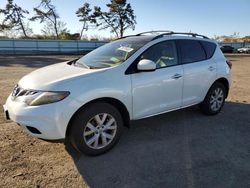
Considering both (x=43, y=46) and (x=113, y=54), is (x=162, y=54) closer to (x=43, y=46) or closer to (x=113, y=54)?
(x=113, y=54)

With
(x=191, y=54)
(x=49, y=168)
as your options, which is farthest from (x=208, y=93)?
(x=49, y=168)

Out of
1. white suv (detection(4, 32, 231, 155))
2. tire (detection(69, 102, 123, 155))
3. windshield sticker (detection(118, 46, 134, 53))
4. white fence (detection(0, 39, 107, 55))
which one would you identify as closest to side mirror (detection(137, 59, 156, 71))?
white suv (detection(4, 32, 231, 155))

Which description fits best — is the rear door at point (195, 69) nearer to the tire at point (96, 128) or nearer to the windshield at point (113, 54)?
the windshield at point (113, 54)

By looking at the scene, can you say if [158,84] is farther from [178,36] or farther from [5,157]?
[5,157]

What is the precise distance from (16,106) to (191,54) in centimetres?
322

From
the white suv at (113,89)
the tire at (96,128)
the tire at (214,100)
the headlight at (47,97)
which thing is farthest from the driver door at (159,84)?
the headlight at (47,97)

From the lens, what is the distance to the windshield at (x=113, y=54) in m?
4.22

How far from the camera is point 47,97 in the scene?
3.35 meters

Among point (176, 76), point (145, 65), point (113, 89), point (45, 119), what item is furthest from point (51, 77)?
point (176, 76)

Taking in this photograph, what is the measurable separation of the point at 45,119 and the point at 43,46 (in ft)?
115

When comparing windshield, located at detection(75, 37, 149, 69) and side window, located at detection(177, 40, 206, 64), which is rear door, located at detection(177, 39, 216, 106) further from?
windshield, located at detection(75, 37, 149, 69)

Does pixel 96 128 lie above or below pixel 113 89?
below

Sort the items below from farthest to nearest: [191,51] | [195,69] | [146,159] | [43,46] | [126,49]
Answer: [43,46]
[191,51]
[195,69]
[126,49]
[146,159]

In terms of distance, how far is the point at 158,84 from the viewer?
4.29 m
